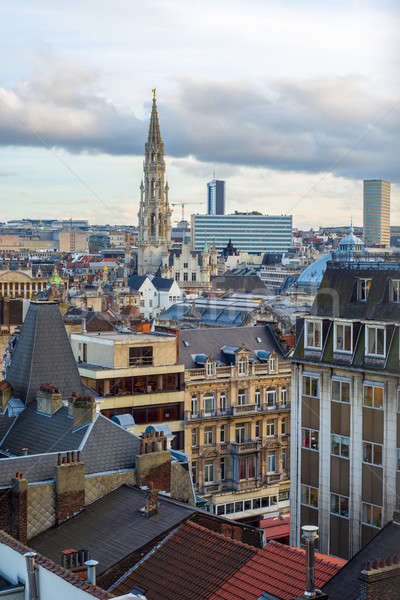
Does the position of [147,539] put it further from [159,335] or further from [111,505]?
[159,335]

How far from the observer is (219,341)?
5825cm

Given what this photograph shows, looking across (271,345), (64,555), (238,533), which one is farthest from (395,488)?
(271,345)

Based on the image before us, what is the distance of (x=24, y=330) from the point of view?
38594 mm

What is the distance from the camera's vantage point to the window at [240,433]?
55.0m

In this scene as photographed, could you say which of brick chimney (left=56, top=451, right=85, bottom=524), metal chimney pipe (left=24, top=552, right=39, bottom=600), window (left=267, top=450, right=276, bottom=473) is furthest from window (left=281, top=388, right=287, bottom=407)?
metal chimney pipe (left=24, top=552, right=39, bottom=600)

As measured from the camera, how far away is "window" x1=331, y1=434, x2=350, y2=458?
34281 millimetres

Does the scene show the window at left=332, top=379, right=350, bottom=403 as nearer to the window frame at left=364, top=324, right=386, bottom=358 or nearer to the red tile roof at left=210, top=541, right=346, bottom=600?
the window frame at left=364, top=324, right=386, bottom=358

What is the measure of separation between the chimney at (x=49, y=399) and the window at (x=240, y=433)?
73.2 feet

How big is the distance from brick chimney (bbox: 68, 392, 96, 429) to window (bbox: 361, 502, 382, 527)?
11.8 metres

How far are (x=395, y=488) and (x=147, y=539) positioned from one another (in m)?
11.3

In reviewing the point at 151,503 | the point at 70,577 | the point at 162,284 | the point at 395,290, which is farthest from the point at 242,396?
the point at 162,284

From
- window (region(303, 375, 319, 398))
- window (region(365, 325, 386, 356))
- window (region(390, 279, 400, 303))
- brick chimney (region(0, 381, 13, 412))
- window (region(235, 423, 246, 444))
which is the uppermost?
window (region(390, 279, 400, 303))

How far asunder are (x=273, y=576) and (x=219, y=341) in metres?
35.9

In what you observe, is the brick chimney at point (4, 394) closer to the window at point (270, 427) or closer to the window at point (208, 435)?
the window at point (208, 435)
